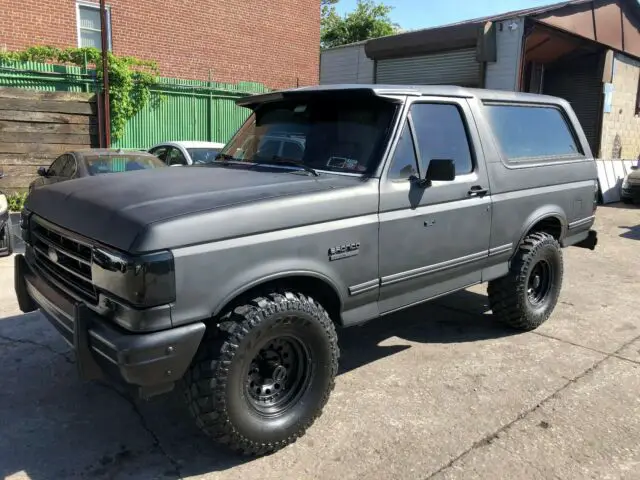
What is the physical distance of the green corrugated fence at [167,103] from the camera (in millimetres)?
10680

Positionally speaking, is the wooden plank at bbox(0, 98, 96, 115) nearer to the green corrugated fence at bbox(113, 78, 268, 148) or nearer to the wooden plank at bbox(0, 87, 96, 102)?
the wooden plank at bbox(0, 87, 96, 102)

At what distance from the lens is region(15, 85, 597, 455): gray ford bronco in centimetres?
268

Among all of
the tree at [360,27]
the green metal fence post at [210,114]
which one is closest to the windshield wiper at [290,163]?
the green metal fence post at [210,114]

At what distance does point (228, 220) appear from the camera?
2.82 meters

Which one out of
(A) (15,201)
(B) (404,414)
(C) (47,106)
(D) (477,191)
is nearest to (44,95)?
(C) (47,106)

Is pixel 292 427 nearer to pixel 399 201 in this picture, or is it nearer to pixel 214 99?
pixel 399 201

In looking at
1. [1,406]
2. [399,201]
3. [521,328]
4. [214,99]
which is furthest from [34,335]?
[214,99]

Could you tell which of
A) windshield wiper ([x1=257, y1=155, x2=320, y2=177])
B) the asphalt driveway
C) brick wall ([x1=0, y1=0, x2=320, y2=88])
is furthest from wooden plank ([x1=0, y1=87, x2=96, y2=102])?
windshield wiper ([x1=257, y1=155, x2=320, y2=177])

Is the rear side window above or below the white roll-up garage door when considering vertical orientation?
below

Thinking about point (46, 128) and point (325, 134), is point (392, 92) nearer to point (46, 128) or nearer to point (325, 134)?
point (325, 134)

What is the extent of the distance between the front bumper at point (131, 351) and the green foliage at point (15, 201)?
8.31 m

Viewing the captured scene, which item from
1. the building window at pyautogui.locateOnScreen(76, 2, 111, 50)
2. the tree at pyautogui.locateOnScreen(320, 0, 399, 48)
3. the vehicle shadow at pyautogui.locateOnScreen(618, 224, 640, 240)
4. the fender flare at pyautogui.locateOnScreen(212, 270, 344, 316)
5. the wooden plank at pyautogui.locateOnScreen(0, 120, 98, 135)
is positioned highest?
the tree at pyautogui.locateOnScreen(320, 0, 399, 48)

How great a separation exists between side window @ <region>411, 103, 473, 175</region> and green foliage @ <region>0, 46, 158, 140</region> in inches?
363

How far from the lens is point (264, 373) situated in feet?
10.5
